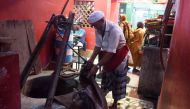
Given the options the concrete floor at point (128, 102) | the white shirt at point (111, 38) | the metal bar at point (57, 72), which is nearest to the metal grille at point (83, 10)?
the concrete floor at point (128, 102)

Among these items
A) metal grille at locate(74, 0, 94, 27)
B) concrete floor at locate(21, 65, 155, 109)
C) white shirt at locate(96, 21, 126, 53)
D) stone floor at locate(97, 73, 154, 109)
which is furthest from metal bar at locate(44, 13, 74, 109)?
metal grille at locate(74, 0, 94, 27)

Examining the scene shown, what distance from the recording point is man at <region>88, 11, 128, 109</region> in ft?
11.6

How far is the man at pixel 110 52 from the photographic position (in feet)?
11.6

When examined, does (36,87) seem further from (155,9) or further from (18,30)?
(155,9)

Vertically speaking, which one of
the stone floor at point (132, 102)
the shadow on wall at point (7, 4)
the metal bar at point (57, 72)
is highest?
the shadow on wall at point (7, 4)

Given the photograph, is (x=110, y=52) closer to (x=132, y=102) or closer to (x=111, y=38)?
(x=111, y=38)

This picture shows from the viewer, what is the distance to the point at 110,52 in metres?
3.53

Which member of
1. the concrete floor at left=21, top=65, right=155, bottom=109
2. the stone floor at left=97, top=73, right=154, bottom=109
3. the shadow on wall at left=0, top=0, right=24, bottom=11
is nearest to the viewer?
the concrete floor at left=21, top=65, right=155, bottom=109

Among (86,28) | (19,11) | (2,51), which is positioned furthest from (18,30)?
(86,28)

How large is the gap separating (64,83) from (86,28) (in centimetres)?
593

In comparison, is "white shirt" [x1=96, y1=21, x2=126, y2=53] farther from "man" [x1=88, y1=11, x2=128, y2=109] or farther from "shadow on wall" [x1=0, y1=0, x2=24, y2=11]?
"shadow on wall" [x1=0, y1=0, x2=24, y2=11]

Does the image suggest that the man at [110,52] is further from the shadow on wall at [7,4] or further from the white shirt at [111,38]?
the shadow on wall at [7,4]

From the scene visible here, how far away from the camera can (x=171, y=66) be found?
2.20 m

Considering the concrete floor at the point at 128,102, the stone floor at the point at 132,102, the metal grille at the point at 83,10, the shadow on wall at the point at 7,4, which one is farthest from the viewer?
the metal grille at the point at 83,10
